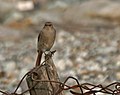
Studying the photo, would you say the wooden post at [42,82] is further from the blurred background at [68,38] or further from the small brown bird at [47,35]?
the blurred background at [68,38]

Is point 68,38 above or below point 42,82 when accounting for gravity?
above

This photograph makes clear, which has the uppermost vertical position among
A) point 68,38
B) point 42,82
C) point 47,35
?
point 68,38

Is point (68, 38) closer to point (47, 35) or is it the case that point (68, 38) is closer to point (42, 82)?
point (47, 35)

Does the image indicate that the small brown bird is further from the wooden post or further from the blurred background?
the blurred background

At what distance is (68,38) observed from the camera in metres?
10.9

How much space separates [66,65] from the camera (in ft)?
26.0

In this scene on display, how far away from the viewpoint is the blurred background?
24.0 ft

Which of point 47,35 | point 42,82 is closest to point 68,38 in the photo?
point 47,35

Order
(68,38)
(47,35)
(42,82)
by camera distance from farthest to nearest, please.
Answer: (68,38) < (47,35) < (42,82)

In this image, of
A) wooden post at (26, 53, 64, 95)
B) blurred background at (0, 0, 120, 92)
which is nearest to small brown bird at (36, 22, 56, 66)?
wooden post at (26, 53, 64, 95)

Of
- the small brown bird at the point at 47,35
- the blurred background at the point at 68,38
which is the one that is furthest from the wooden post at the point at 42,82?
the blurred background at the point at 68,38

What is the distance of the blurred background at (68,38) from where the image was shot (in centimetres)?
732

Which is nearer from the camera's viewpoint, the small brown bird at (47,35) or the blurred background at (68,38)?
the small brown bird at (47,35)

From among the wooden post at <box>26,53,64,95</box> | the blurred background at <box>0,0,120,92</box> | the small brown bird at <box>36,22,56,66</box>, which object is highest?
the blurred background at <box>0,0,120,92</box>
